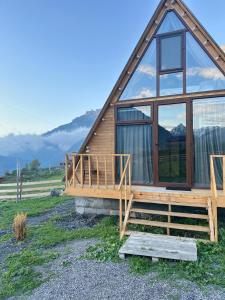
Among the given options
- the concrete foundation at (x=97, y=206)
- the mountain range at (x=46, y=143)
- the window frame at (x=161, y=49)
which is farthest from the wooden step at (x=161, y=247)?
the mountain range at (x=46, y=143)

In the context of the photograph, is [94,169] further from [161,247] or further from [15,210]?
[15,210]

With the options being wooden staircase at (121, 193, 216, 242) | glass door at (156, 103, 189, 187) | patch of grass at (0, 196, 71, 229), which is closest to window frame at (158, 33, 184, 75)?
glass door at (156, 103, 189, 187)

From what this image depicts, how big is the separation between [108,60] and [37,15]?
350 inches

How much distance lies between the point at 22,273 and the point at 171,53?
21.4ft

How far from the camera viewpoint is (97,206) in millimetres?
7852

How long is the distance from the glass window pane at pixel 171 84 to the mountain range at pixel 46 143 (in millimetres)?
59110

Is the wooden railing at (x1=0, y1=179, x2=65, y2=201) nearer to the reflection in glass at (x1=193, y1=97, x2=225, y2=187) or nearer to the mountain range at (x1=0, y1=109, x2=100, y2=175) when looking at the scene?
the reflection in glass at (x1=193, y1=97, x2=225, y2=187)

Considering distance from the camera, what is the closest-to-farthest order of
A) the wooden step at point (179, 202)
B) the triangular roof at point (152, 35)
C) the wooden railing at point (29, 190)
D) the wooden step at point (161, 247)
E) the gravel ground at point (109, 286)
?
1. the gravel ground at point (109, 286)
2. the wooden step at point (161, 247)
3. the wooden step at point (179, 202)
4. the triangular roof at point (152, 35)
5. the wooden railing at point (29, 190)

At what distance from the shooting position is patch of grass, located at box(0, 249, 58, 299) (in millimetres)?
4031

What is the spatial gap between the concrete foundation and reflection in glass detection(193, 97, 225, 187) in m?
2.53

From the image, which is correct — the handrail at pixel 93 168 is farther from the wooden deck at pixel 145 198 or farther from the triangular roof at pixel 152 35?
the triangular roof at pixel 152 35

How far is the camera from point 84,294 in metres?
3.65

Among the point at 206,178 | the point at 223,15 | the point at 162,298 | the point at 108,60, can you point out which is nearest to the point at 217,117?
the point at 206,178

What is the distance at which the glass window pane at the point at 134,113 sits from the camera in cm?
743
